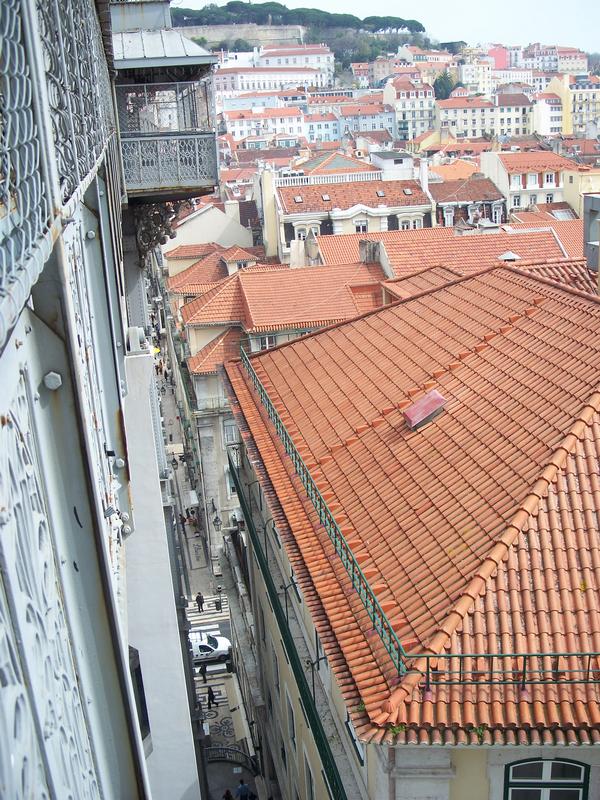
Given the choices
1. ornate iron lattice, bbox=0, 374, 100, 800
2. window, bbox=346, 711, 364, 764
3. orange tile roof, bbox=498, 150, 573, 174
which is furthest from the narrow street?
orange tile roof, bbox=498, 150, 573, 174

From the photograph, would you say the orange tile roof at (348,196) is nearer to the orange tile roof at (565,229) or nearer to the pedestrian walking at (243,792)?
the orange tile roof at (565,229)

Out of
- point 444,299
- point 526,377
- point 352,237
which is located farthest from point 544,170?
point 526,377

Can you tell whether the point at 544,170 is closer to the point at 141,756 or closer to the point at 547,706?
the point at 547,706

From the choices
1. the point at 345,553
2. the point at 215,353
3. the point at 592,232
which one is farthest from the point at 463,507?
the point at 215,353

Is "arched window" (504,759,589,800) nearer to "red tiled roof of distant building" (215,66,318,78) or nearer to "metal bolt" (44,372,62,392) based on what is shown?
"metal bolt" (44,372,62,392)

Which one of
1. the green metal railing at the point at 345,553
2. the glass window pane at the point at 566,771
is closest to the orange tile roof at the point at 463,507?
the green metal railing at the point at 345,553

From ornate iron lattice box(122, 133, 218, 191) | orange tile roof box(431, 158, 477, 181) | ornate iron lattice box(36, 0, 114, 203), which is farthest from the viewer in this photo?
orange tile roof box(431, 158, 477, 181)
